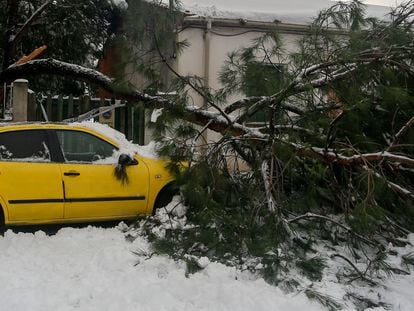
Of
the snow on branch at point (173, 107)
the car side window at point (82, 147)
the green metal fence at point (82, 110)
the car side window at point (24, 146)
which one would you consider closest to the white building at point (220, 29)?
the green metal fence at point (82, 110)

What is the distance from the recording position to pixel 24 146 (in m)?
6.57

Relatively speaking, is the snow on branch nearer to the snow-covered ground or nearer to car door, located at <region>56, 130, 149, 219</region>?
car door, located at <region>56, 130, 149, 219</region>

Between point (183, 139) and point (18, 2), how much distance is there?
336 inches

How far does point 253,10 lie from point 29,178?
796 cm

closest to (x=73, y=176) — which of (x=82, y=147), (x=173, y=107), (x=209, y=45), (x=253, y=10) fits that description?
(x=82, y=147)

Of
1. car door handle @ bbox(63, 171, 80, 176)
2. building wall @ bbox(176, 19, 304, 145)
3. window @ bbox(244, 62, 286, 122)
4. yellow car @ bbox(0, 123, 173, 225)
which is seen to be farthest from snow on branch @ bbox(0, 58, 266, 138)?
building wall @ bbox(176, 19, 304, 145)

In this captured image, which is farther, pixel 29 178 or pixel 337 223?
pixel 29 178

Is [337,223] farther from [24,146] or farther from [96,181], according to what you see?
[24,146]

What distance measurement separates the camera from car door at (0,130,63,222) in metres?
6.30

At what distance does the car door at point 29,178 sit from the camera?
630 centimetres

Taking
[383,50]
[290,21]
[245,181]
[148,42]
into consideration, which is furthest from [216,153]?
[290,21]

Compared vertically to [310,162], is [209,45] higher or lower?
higher

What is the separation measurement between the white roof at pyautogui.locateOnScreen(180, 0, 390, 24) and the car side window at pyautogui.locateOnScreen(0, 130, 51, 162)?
17.5ft

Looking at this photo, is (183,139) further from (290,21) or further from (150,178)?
(290,21)
